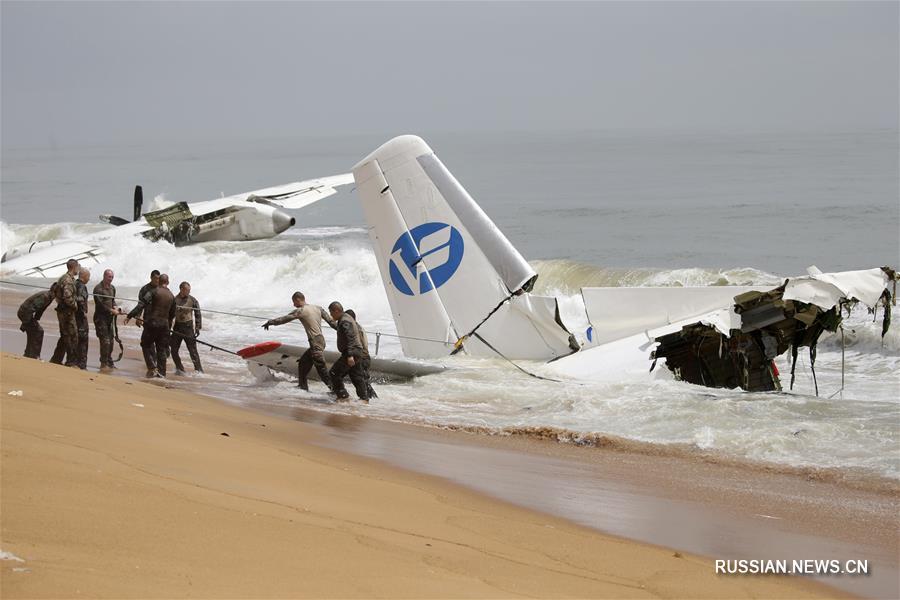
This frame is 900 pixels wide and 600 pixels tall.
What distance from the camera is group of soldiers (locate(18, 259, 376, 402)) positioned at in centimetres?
1091

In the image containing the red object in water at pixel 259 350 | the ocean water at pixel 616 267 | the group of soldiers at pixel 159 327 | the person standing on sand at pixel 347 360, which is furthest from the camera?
the red object in water at pixel 259 350

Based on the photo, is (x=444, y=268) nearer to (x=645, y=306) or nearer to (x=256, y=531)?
(x=645, y=306)

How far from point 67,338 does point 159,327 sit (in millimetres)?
1061

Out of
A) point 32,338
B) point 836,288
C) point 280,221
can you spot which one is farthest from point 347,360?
point 280,221

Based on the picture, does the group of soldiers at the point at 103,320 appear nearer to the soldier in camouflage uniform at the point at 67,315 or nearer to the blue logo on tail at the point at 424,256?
the soldier in camouflage uniform at the point at 67,315

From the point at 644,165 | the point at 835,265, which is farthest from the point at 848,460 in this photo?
the point at 644,165

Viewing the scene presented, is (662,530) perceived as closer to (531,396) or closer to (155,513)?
(155,513)

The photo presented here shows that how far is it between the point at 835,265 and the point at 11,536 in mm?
25533

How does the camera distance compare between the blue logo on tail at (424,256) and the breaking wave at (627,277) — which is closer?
the blue logo on tail at (424,256)

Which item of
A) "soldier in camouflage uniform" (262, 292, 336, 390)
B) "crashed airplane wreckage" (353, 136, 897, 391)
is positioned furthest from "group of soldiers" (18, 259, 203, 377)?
"crashed airplane wreckage" (353, 136, 897, 391)

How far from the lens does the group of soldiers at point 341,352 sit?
10781 mm

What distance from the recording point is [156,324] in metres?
12.6

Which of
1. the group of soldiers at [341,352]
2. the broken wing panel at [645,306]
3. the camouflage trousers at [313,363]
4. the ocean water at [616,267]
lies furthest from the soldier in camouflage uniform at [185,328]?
the broken wing panel at [645,306]

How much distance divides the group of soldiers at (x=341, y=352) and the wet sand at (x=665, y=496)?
1174 mm
